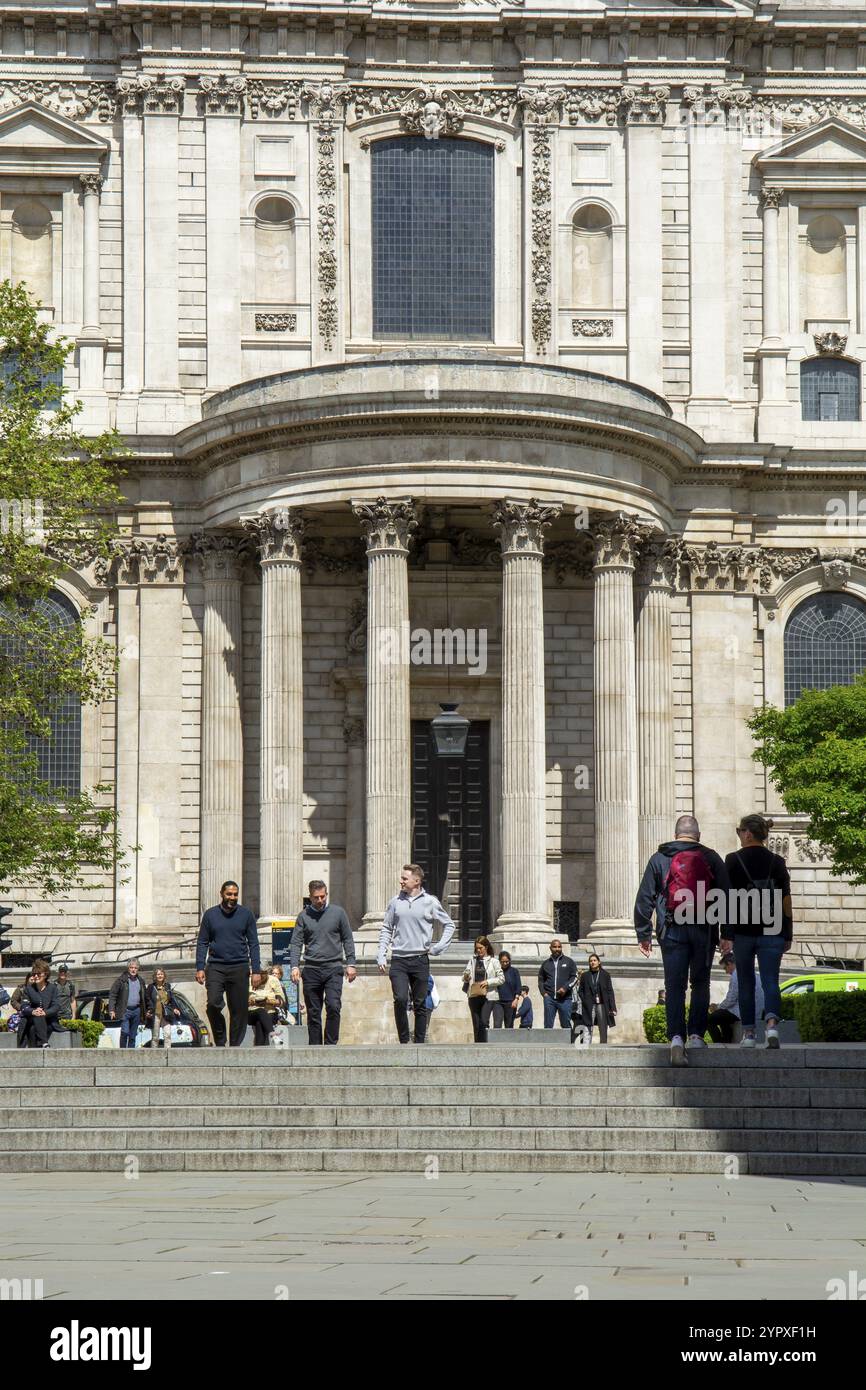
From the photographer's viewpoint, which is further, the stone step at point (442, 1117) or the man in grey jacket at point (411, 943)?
the man in grey jacket at point (411, 943)

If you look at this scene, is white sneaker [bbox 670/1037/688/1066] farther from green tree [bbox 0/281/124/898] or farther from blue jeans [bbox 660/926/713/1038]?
green tree [bbox 0/281/124/898]

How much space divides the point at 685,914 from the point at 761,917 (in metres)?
0.78

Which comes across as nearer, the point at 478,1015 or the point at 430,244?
the point at 478,1015

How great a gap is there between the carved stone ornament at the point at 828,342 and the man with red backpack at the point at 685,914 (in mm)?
31223

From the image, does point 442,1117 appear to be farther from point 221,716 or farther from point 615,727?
point 221,716

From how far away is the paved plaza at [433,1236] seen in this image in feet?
35.7

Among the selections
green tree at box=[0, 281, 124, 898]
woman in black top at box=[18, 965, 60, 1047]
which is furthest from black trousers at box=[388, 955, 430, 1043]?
green tree at box=[0, 281, 124, 898]

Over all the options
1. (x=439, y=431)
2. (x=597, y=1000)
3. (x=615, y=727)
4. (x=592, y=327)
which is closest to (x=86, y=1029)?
(x=597, y=1000)

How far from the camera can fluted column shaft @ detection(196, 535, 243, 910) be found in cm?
4628

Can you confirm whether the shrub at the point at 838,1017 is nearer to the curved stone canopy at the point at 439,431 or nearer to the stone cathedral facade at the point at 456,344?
the stone cathedral facade at the point at 456,344

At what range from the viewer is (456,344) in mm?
49875

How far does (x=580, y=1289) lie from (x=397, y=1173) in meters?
9.23

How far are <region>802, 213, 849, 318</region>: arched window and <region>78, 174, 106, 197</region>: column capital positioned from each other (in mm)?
16859

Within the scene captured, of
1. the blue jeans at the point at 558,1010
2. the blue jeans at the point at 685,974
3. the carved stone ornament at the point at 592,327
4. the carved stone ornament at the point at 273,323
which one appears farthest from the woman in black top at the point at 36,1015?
the carved stone ornament at the point at 592,327
